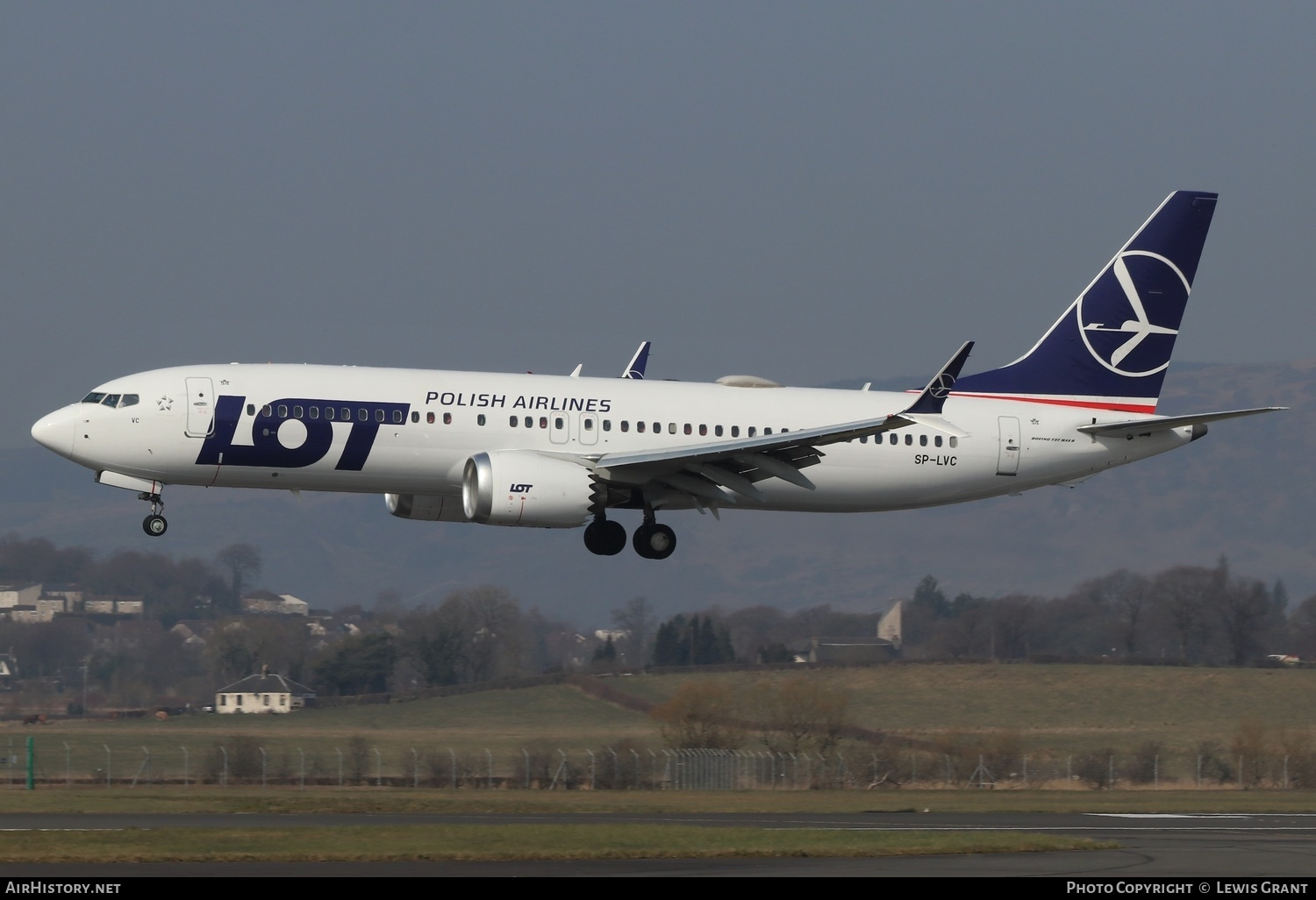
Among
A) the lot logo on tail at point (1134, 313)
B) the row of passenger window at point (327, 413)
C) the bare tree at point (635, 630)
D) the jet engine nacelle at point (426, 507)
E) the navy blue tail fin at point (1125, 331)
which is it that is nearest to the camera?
the row of passenger window at point (327, 413)

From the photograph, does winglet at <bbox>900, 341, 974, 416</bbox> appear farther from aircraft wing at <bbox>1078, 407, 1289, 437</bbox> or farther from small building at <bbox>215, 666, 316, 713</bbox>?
small building at <bbox>215, 666, 316, 713</bbox>

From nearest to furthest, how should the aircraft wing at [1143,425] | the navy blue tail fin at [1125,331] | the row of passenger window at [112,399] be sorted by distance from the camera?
the row of passenger window at [112,399], the aircraft wing at [1143,425], the navy blue tail fin at [1125,331]

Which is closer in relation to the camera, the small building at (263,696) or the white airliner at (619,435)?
the white airliner at (619,435)

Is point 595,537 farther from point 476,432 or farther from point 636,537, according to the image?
→ point 476,432

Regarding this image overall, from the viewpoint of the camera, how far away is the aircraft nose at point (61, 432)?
43.0 m

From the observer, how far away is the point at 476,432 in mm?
44125

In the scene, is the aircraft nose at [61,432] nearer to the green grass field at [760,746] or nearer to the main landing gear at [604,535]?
the main landing gear at [604,535]

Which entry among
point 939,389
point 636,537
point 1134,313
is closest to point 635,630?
point 1134,313

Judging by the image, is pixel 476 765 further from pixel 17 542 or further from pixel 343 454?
pixel 17 542

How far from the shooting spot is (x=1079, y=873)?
27.6 meters

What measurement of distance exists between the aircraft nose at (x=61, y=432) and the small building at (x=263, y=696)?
4471cm

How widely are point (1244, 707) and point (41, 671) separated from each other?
8337 centimetres

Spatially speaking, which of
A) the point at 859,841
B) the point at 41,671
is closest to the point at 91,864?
the point at 859,841

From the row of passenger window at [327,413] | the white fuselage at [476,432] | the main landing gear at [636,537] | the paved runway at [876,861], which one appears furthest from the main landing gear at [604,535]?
the paved runway at [876,861]
